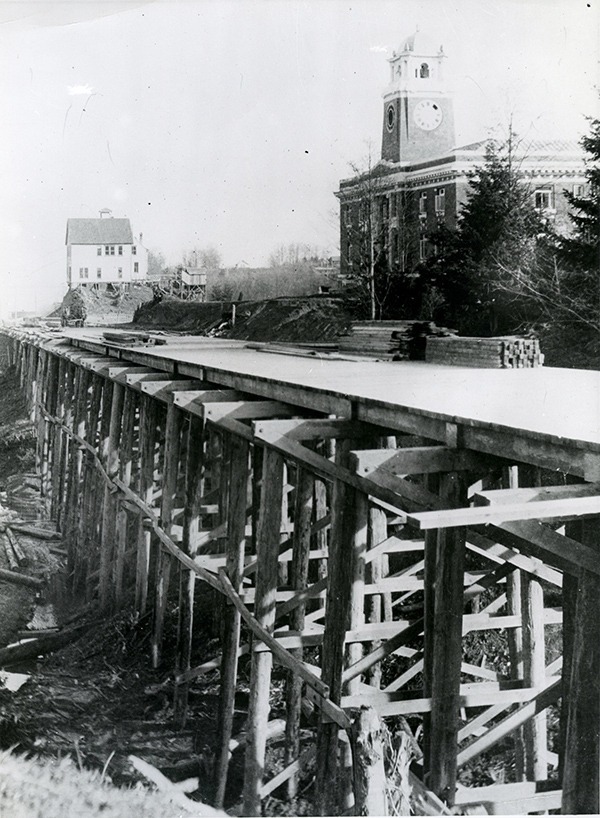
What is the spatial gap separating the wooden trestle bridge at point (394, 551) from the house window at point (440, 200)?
20.4 meters

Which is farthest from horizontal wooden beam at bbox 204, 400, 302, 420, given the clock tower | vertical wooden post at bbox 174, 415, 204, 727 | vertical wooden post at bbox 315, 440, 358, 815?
the clock tower

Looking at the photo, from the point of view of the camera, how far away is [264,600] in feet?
21.5

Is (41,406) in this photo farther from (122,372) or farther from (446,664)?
(446,664)

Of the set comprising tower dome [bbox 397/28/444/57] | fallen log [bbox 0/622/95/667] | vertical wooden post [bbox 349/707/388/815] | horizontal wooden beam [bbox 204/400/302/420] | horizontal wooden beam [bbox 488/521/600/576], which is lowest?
fallen log [bbox 0/622/95/667]

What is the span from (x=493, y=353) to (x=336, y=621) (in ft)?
18.5

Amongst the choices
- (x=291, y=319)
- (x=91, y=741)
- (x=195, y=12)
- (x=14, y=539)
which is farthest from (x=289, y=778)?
(x=291, y=319)

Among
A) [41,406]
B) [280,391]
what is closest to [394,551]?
[280,391]

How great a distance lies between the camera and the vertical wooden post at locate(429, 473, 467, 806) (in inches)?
188

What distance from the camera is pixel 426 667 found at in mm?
5016

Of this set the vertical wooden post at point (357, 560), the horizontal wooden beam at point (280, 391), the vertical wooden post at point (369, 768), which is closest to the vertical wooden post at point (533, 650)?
the vertical wooden post at point (357, 560)

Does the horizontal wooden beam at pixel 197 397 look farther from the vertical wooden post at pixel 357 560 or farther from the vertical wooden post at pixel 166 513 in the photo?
the vertical wooden post at pixel 357 560

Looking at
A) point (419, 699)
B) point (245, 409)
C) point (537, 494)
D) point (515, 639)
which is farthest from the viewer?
point (245, 409)

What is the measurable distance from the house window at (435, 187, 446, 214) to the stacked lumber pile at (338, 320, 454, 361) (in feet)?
58.4

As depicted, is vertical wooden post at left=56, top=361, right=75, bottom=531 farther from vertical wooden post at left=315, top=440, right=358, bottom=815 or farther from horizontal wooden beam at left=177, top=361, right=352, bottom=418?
vertical wooden post at left=315, top=440, right=358, bottom=815
